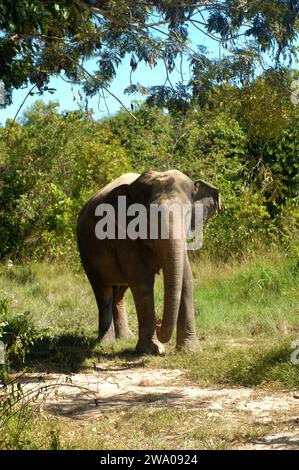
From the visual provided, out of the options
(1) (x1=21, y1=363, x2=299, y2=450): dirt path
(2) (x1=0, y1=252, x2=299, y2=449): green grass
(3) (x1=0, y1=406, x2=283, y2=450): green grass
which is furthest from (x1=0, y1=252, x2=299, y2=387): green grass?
(3) (x1=0, y1=406, x2=283, y2=450): green grass

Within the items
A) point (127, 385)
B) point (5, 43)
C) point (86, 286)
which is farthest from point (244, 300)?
point (5, 43)

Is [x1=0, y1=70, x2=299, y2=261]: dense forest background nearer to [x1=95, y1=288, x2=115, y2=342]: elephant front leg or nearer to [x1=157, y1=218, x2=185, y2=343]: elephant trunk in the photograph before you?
[x1=95, y1=288, x2=115, y2=342]: elephant front leg

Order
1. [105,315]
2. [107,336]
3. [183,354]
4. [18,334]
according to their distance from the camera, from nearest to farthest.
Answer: [18,334] < [183,354] < [107,336] < [105,315]

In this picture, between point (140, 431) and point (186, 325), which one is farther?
point (186, 325)

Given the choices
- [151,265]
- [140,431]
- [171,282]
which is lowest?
[140,431]

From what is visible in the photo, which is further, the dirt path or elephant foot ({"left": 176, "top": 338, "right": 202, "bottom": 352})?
elephant foot ({"left": 176, "top": 338, "right": 202, "bottom": 352})

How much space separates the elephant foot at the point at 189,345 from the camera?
10.9 meters

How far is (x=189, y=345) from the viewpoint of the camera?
10.9 m

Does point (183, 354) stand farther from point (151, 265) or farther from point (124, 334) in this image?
point (124, 334)

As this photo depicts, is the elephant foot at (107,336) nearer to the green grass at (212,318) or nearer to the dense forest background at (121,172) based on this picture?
the green grass at (212,318)

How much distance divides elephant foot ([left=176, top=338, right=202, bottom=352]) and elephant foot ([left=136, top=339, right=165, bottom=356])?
0.22 metres

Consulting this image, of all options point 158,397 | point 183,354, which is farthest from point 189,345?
point 158,397

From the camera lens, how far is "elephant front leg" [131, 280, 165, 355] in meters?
10.9

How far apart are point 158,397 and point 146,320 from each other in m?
2.46
